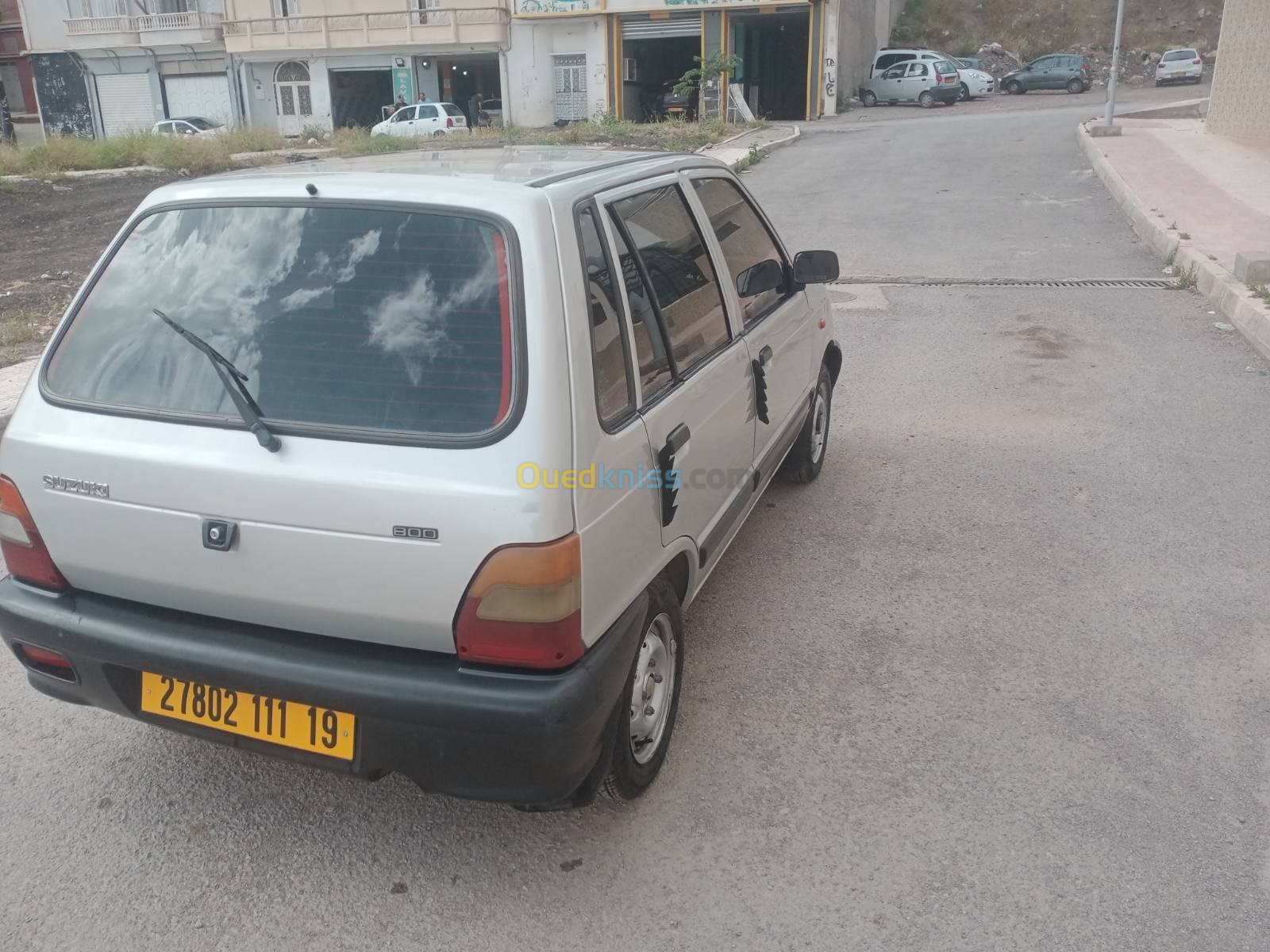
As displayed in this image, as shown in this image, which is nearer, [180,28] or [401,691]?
[401,691]

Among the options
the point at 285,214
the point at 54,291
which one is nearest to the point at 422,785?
the point at 285,214

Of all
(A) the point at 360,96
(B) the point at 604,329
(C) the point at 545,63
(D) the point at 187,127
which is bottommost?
(D) the point at 187,127

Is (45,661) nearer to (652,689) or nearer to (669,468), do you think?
(652,689)

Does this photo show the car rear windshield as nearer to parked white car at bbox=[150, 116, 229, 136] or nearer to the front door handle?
the front door handle

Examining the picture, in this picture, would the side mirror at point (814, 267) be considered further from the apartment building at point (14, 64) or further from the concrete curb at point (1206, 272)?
the apartment building at point (14, 64)

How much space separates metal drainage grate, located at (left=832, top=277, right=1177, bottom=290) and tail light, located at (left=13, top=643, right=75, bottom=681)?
8.29m

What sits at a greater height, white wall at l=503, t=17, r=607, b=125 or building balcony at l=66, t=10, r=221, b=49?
building balcony at l=66, t=10, r=221, b=49

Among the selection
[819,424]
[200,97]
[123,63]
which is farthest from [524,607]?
[123,63]

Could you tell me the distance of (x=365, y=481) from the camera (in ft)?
8.05

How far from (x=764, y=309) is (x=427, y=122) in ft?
98.7

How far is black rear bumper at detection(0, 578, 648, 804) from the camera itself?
245 cm

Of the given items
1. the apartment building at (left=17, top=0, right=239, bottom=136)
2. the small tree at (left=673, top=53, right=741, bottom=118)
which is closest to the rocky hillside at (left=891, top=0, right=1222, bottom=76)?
the small tree at (left=673, top=53, right=741, bottom=118)

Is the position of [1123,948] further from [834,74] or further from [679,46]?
[679,46]

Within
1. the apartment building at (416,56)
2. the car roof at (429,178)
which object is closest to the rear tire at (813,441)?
the car roof at (429,178)
